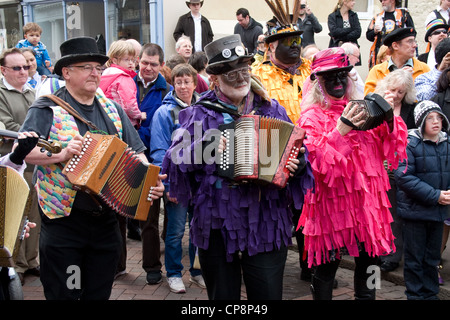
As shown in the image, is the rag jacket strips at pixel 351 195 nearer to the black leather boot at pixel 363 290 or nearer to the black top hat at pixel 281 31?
the black leather boot at pixel 363 290

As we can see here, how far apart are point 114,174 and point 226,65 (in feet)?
3.36

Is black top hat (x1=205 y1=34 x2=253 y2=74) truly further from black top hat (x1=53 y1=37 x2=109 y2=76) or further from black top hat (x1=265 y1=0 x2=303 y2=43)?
black top hat (x1=265 y1=0 x2=303 y2=43)

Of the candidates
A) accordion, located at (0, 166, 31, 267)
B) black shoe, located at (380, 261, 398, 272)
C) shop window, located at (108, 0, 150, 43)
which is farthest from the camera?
shop window, located at (108, 0, 150, 43)

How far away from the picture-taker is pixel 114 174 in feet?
11.6

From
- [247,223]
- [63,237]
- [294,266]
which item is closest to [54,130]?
[63,237]

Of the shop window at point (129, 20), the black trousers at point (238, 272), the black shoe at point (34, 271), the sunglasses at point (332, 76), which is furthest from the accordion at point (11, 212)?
the shop window at point (129, 20)

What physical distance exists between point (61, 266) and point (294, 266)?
3.03 metres

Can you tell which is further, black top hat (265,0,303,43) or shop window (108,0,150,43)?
shop window (108,0,150,43)

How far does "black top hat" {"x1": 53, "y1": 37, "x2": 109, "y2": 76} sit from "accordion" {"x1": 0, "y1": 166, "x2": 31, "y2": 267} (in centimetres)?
100

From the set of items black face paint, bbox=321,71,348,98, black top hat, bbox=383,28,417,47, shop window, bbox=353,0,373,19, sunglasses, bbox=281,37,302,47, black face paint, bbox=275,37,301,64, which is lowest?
black face paint, bbox=321,71,348,98

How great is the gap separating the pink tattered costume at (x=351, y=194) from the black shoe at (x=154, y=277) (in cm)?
202

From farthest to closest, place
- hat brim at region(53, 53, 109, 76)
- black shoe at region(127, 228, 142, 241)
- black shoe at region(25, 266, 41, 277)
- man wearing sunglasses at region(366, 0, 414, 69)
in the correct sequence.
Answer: man wearing sunglasses at region(366, 0, 414, 69) < black shoe at region(127, 228, 142, 241) < black shoe at region(25, 266, 41, 277) < hat brim at region(53, 53, 109, 76)

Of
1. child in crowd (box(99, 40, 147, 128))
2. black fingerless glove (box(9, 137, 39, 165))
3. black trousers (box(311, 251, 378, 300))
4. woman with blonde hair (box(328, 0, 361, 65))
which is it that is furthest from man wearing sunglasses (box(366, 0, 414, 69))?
black fingerless glove (box(9, 137, 39, 165))

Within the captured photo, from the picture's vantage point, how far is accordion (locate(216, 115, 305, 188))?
10.5 feet
